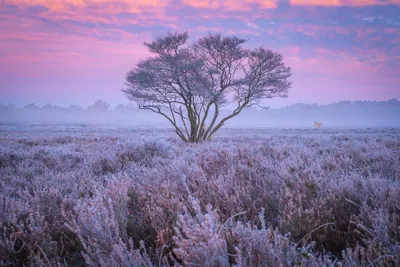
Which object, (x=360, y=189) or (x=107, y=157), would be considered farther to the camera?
(x=107, y=157)

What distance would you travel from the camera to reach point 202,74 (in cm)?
1533

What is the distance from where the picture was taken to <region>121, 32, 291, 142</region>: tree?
48.9ft

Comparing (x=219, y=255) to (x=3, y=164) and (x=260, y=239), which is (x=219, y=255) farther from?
(x=3, y=164)

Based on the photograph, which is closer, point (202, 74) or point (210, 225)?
point (210, 225)

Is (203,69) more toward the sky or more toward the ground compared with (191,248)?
more toward the sky

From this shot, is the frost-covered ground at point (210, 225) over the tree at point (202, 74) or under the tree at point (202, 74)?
under

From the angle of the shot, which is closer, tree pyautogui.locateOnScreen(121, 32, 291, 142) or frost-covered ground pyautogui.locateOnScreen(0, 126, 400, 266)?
frost-covered ground pyautogui.locateOnScreen(0, 126, 400, 266)

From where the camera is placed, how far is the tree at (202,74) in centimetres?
1490

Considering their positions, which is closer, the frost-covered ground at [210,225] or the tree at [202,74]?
the frost-covered ground at [210,225]

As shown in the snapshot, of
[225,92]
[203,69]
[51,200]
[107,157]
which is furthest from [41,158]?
[225,92]

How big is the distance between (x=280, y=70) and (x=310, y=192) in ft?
46.7

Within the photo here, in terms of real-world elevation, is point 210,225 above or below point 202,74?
below

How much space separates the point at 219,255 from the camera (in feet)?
4.09

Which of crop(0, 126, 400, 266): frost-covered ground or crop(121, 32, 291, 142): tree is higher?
crop(121, 32, 291, 142): tree
